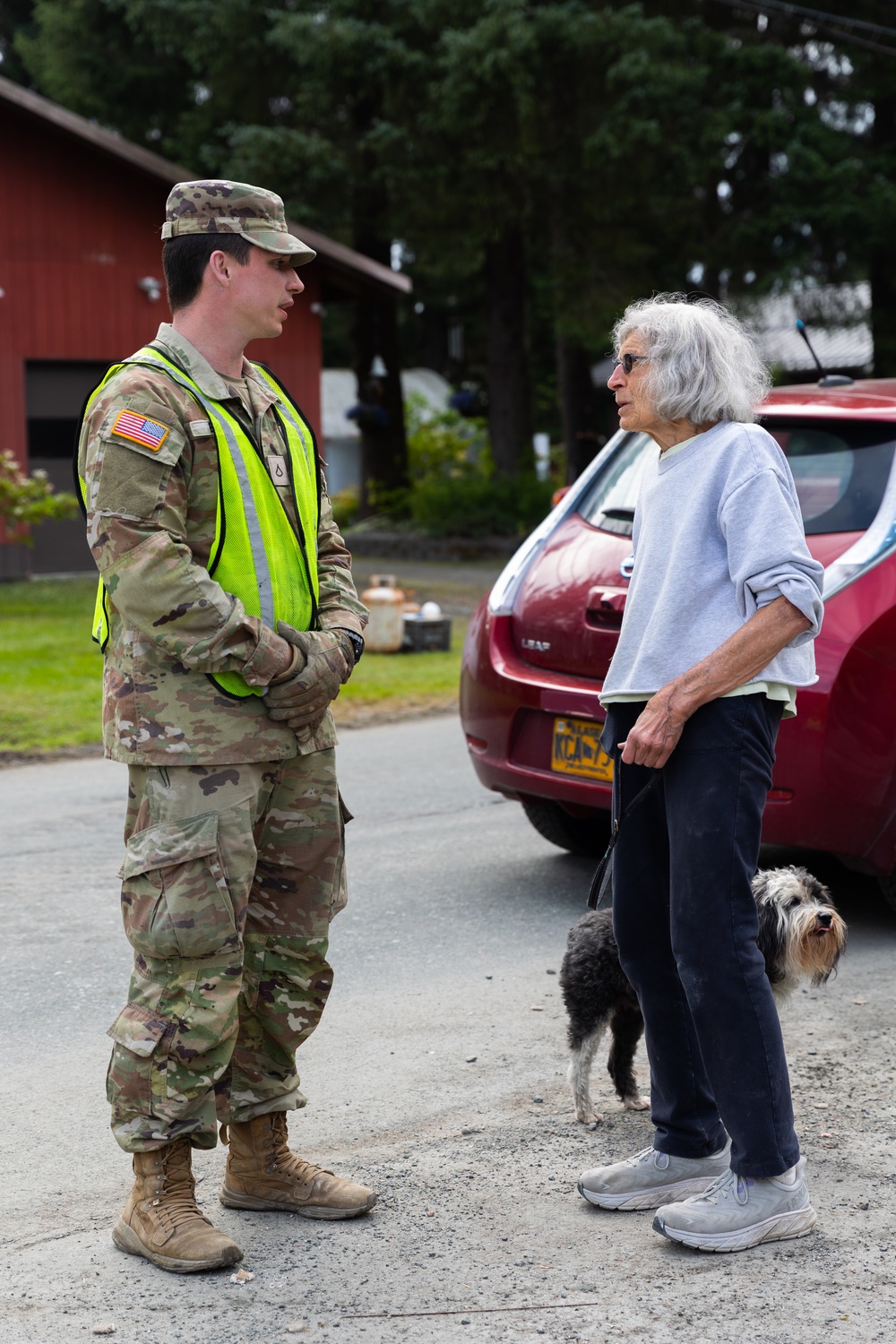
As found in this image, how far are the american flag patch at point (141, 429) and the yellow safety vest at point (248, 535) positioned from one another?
137 mm

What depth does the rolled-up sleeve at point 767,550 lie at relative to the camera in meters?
3.00

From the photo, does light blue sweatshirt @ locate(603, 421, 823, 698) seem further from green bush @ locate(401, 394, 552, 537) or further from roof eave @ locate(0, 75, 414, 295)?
green bush @ locate(401, 394, 552, 537)

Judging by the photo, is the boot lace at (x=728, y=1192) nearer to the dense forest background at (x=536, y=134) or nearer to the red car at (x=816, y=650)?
the red car at (x=816, y=650)

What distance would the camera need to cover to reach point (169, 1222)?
10.1 ft

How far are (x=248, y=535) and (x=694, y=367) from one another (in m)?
0.97

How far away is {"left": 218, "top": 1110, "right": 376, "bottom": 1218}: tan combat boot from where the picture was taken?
10.9 feet

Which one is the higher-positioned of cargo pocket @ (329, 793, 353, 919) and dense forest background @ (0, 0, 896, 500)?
dense forest background @ (0, 0, 896, 500)

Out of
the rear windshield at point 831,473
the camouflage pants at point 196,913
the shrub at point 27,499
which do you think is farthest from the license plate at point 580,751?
the shrub at point 27,499

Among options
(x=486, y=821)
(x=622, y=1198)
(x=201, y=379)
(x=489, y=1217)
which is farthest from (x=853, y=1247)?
(x=486, y=821)

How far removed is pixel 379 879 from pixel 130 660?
3.14m

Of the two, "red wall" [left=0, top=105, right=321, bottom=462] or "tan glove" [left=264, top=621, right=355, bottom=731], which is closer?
"tan glove" [left=264, top=621, right=355, bottom=731]

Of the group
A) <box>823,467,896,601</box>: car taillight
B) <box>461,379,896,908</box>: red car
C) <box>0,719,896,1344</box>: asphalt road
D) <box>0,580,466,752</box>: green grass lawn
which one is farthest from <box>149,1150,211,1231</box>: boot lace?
<box>0,580,466,752</box>: green grass lawn

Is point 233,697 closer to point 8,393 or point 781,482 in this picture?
point 781,482

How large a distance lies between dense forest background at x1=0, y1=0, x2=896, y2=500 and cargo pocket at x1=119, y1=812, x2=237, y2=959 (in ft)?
62.5
